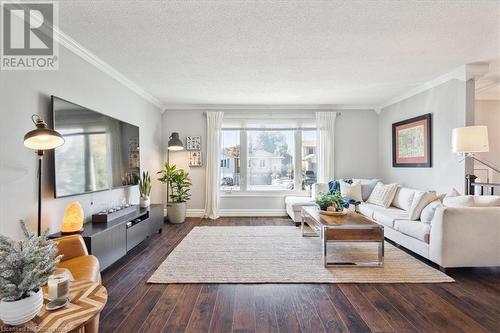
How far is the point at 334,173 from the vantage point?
5.89 meters

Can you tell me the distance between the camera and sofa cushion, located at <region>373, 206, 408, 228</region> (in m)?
3.68

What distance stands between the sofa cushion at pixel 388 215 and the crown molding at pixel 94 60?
14.6 feet

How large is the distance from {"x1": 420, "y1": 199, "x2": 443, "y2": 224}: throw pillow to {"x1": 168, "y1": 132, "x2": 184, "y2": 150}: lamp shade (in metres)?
4.34

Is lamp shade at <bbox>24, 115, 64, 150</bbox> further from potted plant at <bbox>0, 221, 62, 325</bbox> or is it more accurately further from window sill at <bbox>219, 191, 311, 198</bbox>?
window sill at <bbox>219, 191, 311, 198</bbox>

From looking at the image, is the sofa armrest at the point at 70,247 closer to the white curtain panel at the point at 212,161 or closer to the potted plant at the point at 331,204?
the potted plant at the point at 331,204

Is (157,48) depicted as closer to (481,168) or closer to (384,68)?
(384,68)

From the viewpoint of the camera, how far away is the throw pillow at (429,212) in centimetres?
300

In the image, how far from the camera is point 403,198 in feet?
14.1

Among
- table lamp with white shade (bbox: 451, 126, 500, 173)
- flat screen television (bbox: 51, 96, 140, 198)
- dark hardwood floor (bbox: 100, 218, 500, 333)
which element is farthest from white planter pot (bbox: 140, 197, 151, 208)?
table lamp with white shade (bbox: 451, 126, 500, 173)

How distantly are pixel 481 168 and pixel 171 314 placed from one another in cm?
627

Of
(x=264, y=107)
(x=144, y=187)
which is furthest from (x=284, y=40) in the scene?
(x=144, y=187)

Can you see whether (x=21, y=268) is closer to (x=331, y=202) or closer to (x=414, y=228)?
(x=331, y=202)

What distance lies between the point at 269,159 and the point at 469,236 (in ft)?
12.7

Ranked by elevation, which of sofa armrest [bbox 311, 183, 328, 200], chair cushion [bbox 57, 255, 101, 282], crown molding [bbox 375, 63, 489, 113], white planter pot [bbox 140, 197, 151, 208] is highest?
crown molding [bbox 375, 63, 489, 113]
